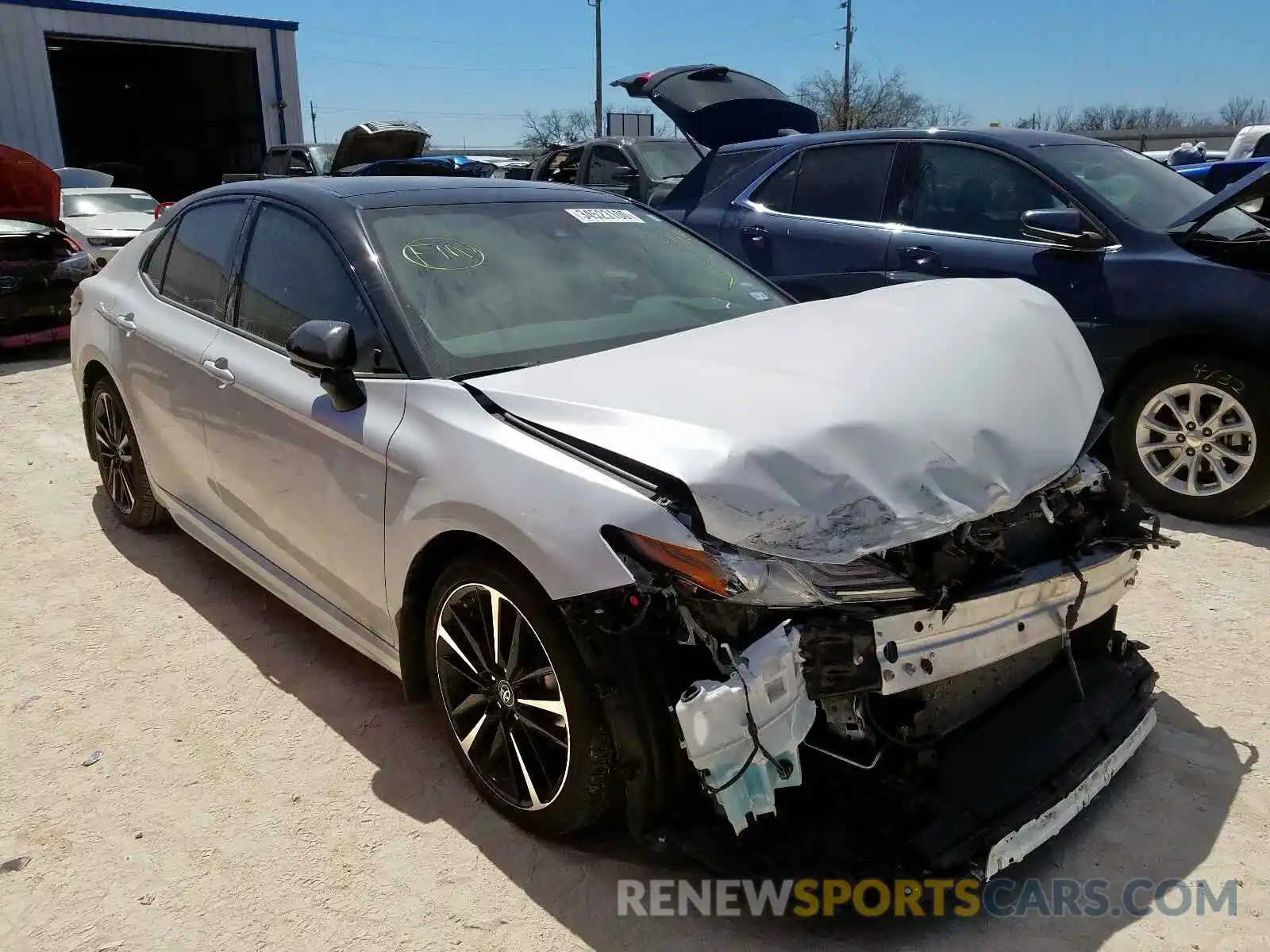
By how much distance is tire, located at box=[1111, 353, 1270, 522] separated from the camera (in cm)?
439

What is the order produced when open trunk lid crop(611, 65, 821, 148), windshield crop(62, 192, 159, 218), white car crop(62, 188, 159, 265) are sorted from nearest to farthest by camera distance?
1. open trunk lid crop(611, 65, 821, 148)
2. white car crop(62, 188, 159, 265)
3. windshield crop(62, 192, 159, 218)

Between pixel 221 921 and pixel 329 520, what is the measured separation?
1.10 m

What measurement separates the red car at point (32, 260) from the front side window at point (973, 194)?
7.11 metres

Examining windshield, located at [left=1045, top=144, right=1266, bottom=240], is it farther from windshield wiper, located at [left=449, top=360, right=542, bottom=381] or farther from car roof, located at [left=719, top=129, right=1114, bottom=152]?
windshield wiper, located at [left=449, top=360, right=542, bottom=381]

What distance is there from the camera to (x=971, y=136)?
210 inches

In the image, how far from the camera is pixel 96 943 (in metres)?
2.28

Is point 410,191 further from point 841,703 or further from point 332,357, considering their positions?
point 841,703

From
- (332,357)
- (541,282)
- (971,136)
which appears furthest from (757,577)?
(971,136)

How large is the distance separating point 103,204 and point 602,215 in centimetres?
1149

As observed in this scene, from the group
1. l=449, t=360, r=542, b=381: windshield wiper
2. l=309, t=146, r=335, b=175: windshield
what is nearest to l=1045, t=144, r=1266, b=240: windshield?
l=449, t=360, r=542, b=381: windshield wiper

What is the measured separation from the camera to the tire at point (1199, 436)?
4.39m

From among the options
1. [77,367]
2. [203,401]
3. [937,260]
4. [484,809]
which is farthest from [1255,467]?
[77,367]

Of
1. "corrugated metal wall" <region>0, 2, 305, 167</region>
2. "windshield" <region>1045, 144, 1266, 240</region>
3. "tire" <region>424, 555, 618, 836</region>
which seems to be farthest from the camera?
"corrugated metal wall" <region>0, 2, 305, 167</region>

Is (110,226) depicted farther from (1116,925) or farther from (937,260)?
(1116,925)
